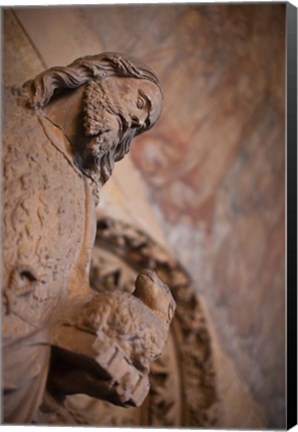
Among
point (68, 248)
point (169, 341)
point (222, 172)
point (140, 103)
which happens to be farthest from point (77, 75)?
point (222, 172)

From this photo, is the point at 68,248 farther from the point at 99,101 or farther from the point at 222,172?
the point at 222,172

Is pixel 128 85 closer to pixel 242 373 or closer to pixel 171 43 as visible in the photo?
pixel 171 43

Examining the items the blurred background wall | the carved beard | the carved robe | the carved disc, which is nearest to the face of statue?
the carved beard

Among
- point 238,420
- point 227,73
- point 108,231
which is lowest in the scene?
point 238,420

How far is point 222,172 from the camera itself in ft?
20.0

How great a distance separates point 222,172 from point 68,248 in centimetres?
355

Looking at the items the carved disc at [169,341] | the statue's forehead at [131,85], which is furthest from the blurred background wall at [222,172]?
the statue's forehead at [131,85]

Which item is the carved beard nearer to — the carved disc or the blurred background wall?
the carved disc

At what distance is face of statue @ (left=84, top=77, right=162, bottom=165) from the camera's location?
2785mm

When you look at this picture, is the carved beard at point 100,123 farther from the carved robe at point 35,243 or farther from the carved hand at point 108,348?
the carved hand at point 108,348

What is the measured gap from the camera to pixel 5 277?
2.43 m

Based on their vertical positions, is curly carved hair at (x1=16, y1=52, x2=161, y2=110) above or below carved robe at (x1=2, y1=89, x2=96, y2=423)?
above

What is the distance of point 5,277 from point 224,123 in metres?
3.81

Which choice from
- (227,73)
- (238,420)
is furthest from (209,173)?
(238,420)
